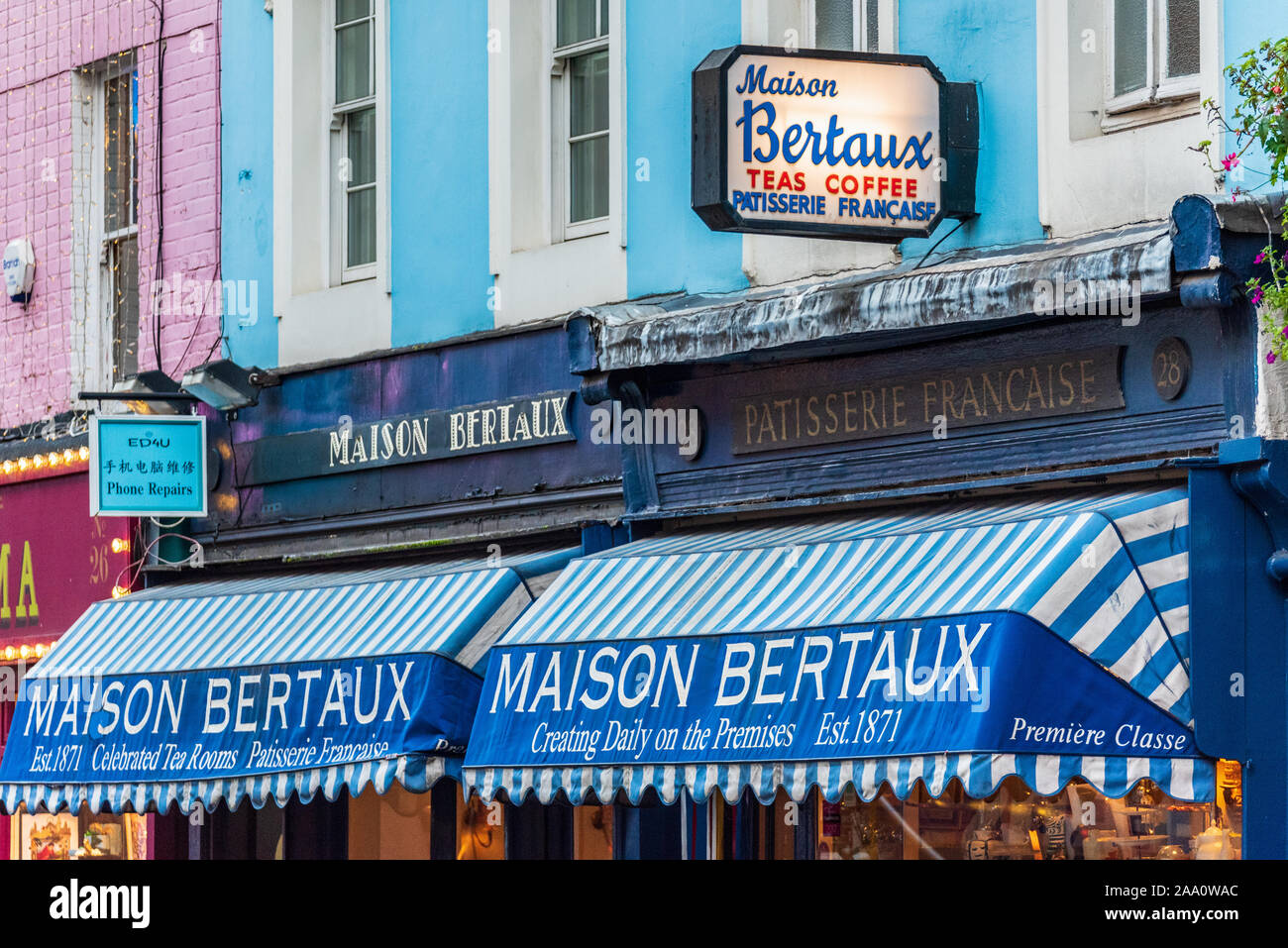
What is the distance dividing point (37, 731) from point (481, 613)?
11.5 feet

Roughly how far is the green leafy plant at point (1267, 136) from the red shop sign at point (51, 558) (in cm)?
836

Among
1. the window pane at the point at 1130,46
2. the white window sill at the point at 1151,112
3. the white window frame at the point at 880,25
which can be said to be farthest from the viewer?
the white window frame at the point at 880,25

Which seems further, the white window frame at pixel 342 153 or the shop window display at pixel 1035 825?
the white window frame at pixel 342 153

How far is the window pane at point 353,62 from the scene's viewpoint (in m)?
14.2

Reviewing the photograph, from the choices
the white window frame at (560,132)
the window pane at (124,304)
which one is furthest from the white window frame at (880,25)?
the window pane at (124,304)

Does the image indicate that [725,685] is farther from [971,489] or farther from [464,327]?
[464,327]

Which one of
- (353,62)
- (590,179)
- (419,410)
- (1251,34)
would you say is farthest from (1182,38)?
(353,62)

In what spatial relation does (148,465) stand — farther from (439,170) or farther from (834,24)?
(834,24)

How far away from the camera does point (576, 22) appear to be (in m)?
12.9

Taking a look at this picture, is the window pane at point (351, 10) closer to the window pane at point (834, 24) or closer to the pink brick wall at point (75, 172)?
the pink brick wall at point (75, 172)

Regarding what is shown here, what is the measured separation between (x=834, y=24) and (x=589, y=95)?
1.83m

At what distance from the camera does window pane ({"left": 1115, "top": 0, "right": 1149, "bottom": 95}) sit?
10.1m
